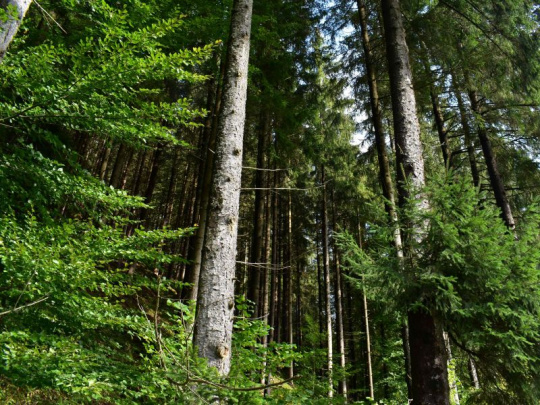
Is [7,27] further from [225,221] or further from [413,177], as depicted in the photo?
[413,177]

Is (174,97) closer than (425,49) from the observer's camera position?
No

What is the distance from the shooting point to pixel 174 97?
1152 centimetres

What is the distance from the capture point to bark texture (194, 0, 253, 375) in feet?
10.1

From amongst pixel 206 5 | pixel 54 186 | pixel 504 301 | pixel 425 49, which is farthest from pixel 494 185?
pixel 54 186

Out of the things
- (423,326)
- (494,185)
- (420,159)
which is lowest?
(423,326)

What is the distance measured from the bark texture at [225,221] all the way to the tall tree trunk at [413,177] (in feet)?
6.87

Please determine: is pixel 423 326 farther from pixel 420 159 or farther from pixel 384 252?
pixel 420 159

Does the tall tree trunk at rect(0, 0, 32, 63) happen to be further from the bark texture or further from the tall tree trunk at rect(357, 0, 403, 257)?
the tall tree trunk at rect(357, 0, 403, 257)

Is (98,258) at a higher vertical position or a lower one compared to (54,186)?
lower

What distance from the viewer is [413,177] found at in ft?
15.4

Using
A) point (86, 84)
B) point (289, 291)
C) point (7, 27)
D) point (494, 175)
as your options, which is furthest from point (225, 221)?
point (289, 291)

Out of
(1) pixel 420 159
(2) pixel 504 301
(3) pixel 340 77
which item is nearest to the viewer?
(2) pixel 504 301

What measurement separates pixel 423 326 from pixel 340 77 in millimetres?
7798

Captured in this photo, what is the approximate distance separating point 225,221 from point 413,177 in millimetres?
2728
